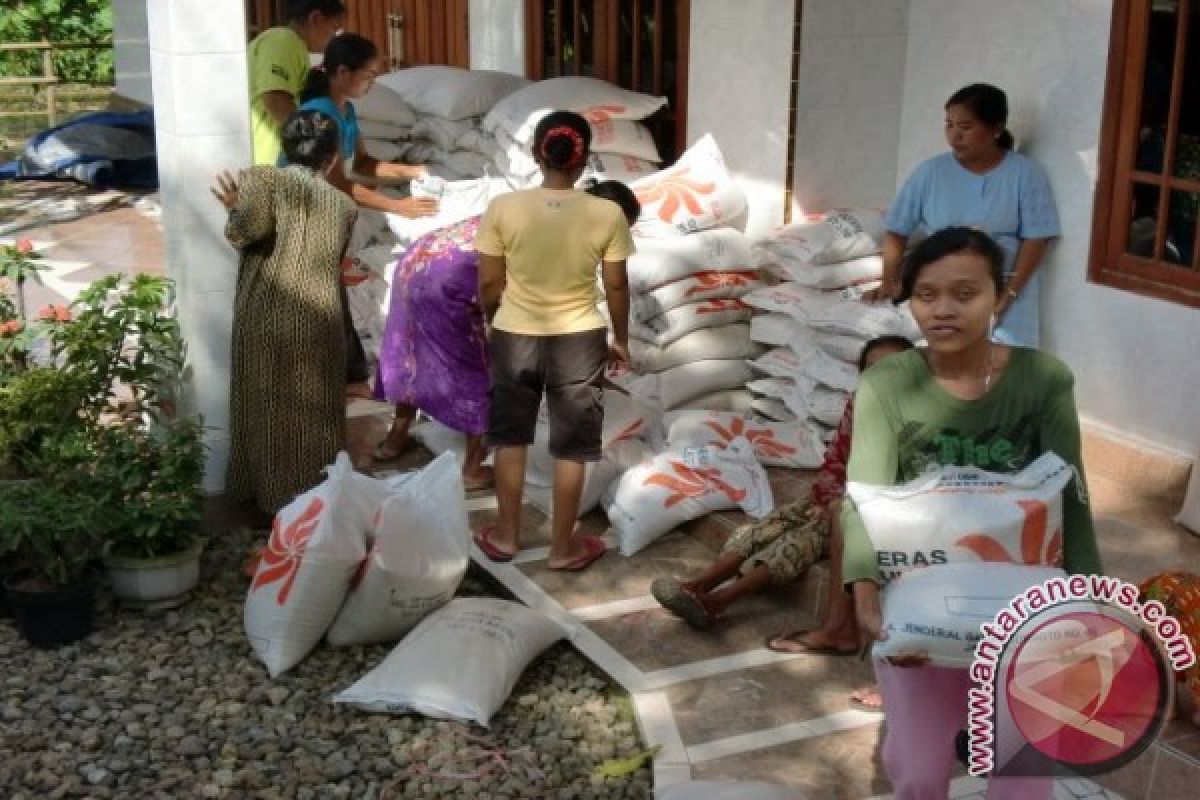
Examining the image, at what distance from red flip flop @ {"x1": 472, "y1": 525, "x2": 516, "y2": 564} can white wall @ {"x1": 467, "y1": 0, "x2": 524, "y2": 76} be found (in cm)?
413

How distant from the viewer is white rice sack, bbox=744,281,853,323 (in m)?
6.45

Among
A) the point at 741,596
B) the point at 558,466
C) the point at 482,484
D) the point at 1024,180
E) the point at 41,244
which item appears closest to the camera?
the point at 741,596

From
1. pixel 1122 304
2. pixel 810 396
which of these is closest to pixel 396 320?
pixel 810 396

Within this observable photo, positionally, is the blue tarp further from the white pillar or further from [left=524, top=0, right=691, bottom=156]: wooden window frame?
the white pillar

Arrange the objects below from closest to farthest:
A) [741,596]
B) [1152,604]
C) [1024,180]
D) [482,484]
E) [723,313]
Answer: [1152,604]
[741,596]
[1024,180]
[482,484]
[723,313]

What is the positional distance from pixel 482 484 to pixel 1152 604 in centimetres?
393

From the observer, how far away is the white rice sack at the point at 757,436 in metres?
6.03

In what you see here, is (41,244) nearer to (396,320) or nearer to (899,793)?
(396,320)

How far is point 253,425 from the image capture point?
5660 mm

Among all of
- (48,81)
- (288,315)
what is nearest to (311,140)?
(288,315)

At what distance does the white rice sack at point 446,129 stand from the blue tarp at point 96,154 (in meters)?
5.03

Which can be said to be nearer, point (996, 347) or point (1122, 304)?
point (996, 347)

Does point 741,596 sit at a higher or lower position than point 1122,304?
lower

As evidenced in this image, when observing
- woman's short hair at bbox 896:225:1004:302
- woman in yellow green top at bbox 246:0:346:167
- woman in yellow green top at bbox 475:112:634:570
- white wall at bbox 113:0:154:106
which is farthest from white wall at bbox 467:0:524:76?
woman's short hair at bbox 896:225:1004:302
